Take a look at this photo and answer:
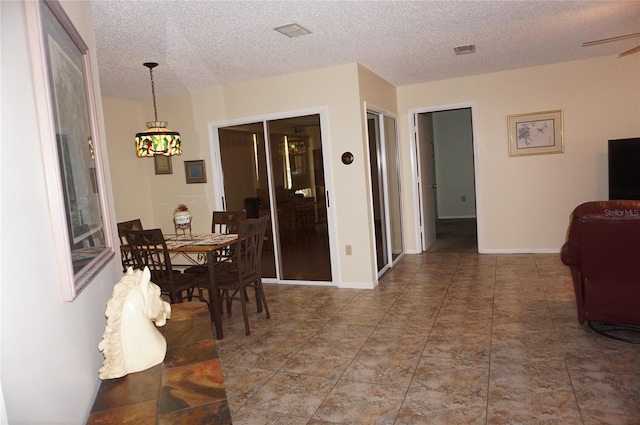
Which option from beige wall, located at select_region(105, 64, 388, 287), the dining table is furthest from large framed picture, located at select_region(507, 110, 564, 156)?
the dining table

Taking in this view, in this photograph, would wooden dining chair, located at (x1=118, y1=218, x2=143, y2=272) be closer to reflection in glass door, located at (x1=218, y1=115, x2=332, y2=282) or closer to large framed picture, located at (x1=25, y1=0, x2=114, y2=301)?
reflection in glass door, located at (x1=218, y1=115, x2=332, y2=282)

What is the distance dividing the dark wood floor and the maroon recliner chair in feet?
10.8

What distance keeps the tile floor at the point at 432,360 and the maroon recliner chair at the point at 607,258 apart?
0.76 feet

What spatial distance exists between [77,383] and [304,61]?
3847 millimetres

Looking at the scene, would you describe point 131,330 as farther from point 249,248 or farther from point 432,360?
point 249,248

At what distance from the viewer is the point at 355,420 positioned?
2.31 metres

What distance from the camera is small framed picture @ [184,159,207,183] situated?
18.6 feet

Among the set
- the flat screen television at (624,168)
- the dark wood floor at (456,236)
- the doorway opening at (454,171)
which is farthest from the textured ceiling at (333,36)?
the doorway opening at (454,171)

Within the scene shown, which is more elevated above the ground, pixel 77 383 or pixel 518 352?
pixel 77 383

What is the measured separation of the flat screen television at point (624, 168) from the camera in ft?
16.0

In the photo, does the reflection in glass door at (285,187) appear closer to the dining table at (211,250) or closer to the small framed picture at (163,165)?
the small framed picture at (163,165)

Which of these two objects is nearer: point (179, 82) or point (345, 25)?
point (345, 25)

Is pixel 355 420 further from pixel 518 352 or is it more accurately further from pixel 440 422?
pixel 518 352

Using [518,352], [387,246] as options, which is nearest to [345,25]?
[518,352]
